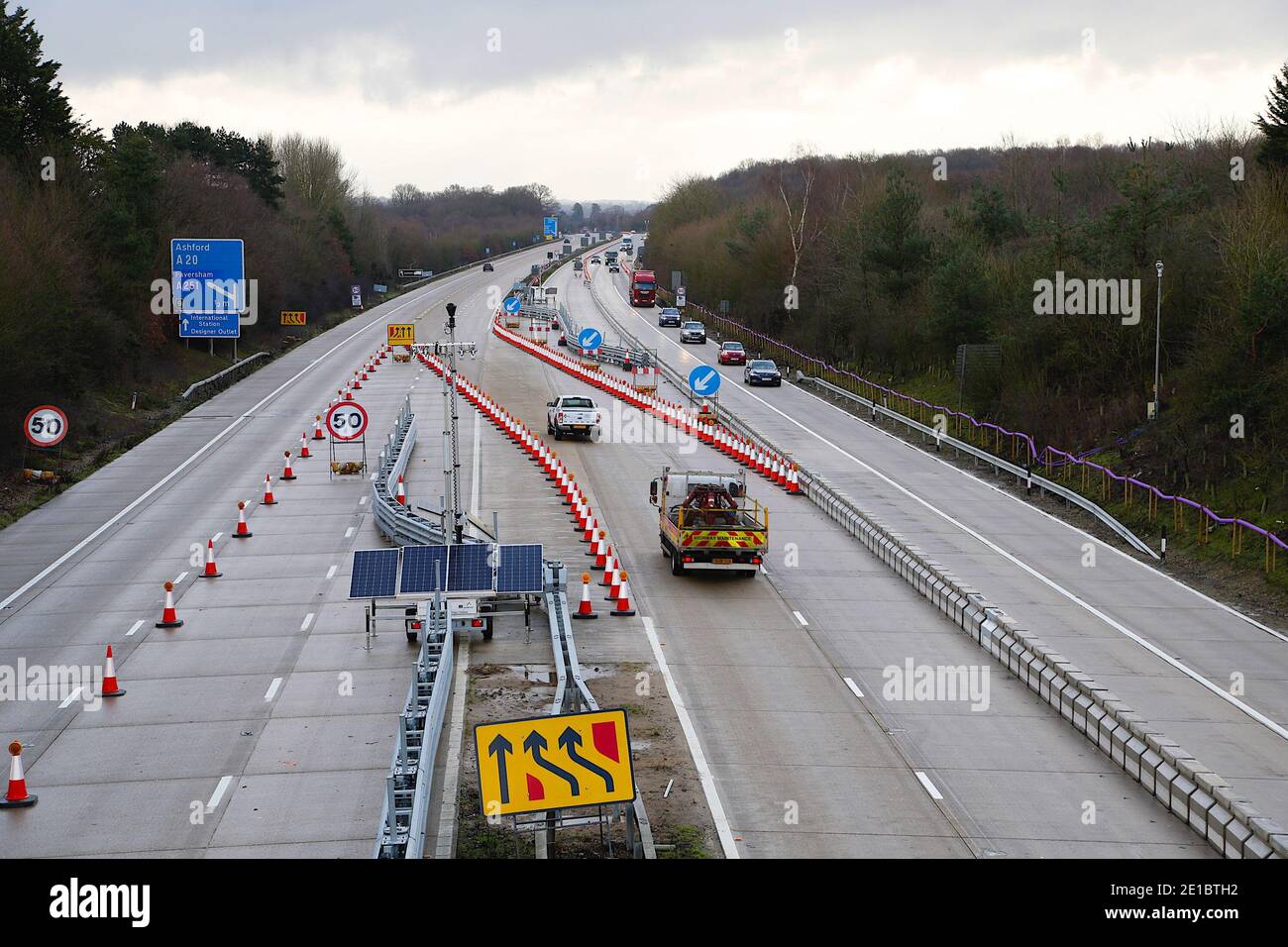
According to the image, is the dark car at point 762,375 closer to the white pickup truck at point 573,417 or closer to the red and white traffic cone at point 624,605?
the white pickup truck at point 573,417

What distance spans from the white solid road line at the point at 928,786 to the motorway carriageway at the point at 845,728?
0.11 feet

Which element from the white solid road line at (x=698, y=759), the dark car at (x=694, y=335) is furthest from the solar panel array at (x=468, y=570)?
the dark car at (x=694, y=335)

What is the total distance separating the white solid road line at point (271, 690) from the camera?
63.0 feet

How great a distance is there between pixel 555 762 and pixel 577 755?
7.4 inches

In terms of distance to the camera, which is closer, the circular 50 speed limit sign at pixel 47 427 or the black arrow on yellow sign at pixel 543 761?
the black arrow on yellow sign at pixel 543 761

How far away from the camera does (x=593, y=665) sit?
67.7ft

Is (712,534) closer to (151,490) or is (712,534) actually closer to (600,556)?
(600,556)

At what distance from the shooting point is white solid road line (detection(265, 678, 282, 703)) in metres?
19.2

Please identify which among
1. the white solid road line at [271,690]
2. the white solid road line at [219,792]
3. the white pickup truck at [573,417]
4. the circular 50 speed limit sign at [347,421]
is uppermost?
the circular 50 speed limit sign at [347,421]

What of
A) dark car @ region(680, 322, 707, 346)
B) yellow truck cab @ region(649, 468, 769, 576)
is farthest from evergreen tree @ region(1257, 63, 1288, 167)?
dark car @ region(680, 322, 707, 346)

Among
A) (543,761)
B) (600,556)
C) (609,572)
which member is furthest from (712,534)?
(543,761)

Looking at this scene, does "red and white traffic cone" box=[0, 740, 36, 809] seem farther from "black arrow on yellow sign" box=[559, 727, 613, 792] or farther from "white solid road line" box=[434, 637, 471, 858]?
"black arrow on yellow sign" box=[559, 727, 613, 792]
